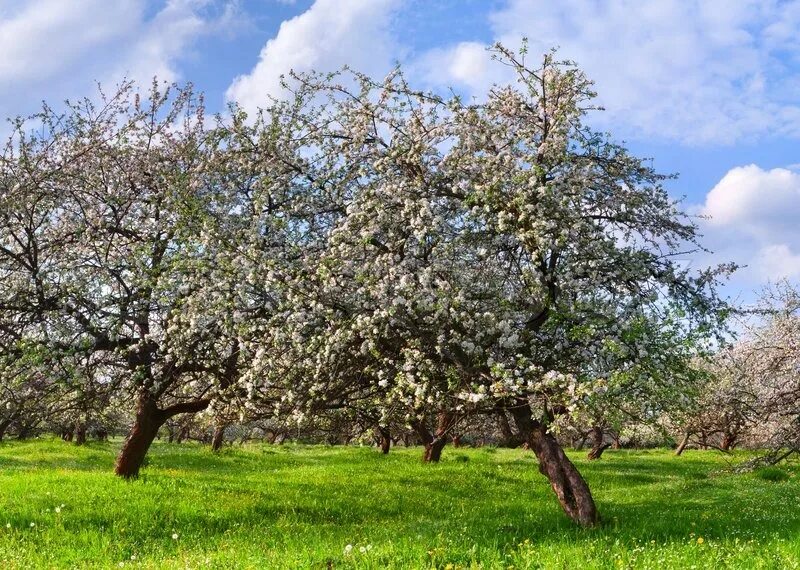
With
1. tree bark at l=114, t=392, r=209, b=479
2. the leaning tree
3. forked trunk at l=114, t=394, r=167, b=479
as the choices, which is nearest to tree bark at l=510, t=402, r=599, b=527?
the leaning tree

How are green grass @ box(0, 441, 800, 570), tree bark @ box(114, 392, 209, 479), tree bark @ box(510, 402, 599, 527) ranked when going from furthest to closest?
tree bark @ box(114, 392, 209, 479)
tree bark @ box(510, 402, 599, 527)
green grass @ box(0, 441, 800, 570)

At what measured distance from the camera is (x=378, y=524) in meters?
15.8

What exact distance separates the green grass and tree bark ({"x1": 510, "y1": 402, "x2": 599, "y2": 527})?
436 millimetres

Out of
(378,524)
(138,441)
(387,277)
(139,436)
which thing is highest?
(387,277)

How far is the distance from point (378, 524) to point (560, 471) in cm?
446

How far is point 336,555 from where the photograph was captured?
10.8 meters

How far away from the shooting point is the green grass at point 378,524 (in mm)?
10406

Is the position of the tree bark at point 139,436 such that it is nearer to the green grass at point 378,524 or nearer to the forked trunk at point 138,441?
the forked trunk at point 138,441

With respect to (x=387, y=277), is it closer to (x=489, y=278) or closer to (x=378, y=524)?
(x=489, y=278)

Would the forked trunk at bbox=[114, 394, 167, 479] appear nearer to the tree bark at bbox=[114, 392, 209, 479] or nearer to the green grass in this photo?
the tree bark at bbox=[114, 392, 209, 479]

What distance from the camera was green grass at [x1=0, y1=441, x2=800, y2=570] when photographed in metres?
10.4

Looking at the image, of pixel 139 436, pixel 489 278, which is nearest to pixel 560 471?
pixel 489 278

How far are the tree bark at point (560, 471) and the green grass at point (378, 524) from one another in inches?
17.2

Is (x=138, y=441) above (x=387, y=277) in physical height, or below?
below
